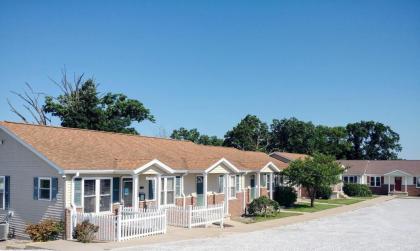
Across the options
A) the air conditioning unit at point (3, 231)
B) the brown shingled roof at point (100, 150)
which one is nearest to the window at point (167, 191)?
the brown shingled roof at point (100, 150)

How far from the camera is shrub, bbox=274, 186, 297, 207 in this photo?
1630 inches

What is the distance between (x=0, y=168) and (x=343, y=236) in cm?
1697

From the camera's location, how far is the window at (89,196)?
22422 mm

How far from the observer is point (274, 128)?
9050 cm

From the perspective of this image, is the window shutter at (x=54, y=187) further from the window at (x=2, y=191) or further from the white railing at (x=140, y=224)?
the window at (x=2, y=191)

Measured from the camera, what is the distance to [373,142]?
10112 centimetres

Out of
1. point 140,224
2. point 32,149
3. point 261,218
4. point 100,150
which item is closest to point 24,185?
point 32,149

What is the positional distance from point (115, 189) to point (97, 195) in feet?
4.48

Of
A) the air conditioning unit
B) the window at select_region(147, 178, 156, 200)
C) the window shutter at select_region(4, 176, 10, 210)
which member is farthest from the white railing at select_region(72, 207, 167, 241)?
the window shutter at select_region(4, 176, 10, 210)

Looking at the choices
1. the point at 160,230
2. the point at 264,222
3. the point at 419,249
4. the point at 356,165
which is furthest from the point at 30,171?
the point at 356,165

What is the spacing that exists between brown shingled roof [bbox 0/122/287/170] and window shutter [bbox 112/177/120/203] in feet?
2.68

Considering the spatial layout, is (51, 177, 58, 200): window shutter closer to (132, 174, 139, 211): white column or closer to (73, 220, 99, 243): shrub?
(73, 220, 99, 243): shrub

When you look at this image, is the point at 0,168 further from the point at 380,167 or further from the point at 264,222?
the point at 380,167

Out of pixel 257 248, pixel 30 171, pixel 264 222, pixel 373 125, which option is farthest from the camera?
pixel 373 125
